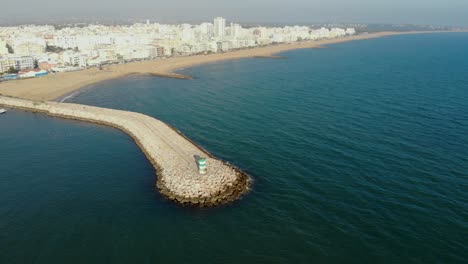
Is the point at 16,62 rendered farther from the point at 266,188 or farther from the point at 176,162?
the point at 266,188

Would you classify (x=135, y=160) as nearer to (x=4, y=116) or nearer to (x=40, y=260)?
(x=40, y=260)

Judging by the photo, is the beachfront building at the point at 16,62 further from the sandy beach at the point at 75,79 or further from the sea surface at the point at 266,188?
the sea surface at the point at 266,188

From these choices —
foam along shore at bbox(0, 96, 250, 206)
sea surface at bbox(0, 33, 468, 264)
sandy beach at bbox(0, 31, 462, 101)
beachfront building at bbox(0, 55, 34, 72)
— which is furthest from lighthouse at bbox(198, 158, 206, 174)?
beachfront building at bbox(0, 55, 34, 72)

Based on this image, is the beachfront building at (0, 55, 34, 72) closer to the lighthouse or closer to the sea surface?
the sea surface

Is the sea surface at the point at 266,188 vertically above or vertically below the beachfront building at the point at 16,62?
below

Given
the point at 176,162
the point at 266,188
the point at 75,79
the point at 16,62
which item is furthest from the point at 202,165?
the point at 16,62

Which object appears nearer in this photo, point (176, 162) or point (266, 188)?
point (266, 188)

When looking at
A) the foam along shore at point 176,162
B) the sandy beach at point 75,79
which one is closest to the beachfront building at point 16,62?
the sandy beach at point 75,79
